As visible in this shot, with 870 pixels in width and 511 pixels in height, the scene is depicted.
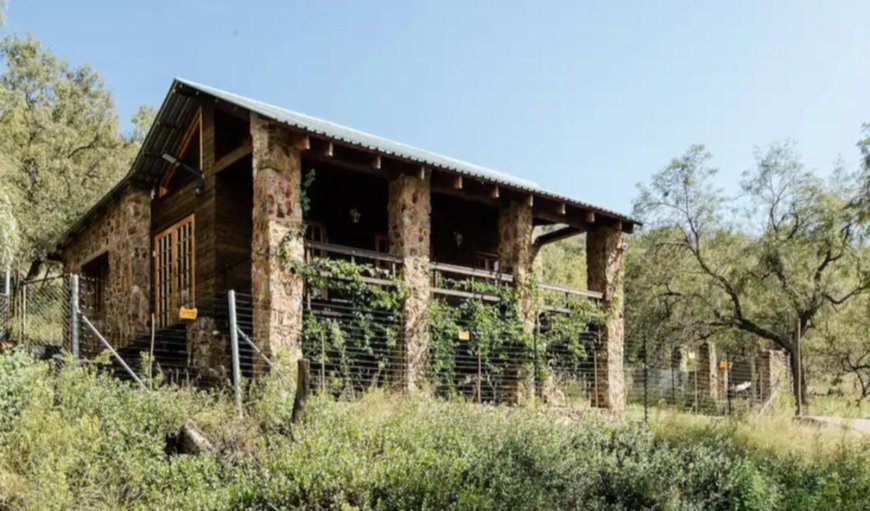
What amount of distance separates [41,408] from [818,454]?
9757 millimetres

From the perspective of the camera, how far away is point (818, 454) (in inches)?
400

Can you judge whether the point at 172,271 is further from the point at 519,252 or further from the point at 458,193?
the point at 519,252

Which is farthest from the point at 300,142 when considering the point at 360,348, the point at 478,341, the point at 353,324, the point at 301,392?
the point at 478,341

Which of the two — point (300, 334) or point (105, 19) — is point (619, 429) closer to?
point (300, 334)

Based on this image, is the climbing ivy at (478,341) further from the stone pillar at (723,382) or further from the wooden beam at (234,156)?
the stone pillar at (723,382)

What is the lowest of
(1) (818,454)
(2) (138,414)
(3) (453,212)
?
(1) (818,454)

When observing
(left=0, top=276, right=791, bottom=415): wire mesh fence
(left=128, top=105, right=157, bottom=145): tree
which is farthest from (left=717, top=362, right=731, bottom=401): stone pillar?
A: (left=128, top=105, right=157, bottom=145): tree

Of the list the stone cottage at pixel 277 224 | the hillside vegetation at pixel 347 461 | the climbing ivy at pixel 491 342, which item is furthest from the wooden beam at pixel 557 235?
the hillside vegetation at pixel 347 461

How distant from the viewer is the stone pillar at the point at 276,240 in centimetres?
1055

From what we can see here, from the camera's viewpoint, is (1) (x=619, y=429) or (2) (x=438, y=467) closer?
(2) (x=438, y=467)

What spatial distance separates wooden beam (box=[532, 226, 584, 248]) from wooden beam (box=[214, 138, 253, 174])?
7.23 metres

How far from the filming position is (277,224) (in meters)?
10.9

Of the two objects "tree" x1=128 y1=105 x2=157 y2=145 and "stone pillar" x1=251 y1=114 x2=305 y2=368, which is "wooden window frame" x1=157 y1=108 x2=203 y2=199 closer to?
"stone pillar" x1=251 y1=114 x2=305 y2=368

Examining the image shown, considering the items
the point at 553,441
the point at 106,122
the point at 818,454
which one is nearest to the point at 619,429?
the point at 553,441
